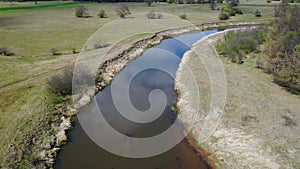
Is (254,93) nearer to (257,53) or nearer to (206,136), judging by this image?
(206,136)

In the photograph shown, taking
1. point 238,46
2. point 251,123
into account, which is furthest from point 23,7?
point 251,123

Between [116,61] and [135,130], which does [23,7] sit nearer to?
[116,61]

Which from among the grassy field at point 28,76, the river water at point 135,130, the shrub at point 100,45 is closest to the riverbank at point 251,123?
the river water at point 135,130

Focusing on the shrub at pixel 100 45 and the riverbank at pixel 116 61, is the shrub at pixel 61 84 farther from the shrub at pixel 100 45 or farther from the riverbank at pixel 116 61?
the shrub at pixel 100 45

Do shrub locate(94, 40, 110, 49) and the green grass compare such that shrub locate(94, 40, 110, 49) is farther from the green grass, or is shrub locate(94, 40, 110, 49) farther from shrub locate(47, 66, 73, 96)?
the green grass

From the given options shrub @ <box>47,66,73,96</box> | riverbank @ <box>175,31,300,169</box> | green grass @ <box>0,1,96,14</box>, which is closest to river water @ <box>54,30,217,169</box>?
riverbank @ <box>175,31,300,169</box>

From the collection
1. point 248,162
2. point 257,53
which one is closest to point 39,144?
point 248,162
